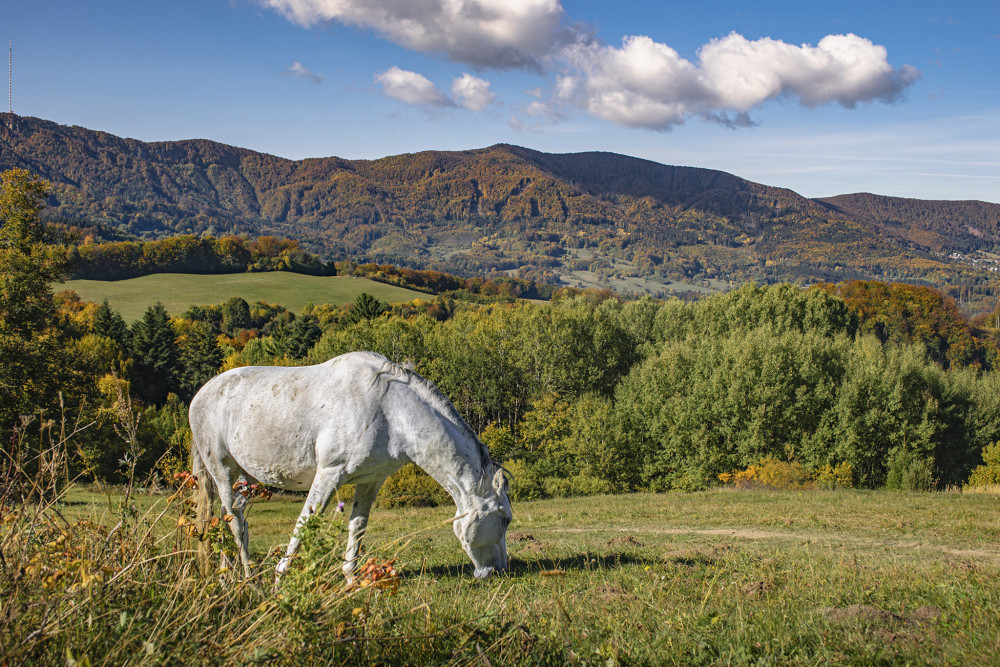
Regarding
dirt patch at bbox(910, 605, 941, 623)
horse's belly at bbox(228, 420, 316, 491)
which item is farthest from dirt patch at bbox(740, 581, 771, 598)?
horse's belly at bbox(228, 420, 316, 491)

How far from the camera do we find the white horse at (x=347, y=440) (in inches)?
281

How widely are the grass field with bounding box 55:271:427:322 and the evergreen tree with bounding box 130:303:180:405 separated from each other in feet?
110

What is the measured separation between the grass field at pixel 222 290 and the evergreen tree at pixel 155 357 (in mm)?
33523

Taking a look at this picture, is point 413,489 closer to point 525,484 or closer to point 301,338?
point 525,484

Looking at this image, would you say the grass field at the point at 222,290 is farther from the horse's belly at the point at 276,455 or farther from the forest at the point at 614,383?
the horse's belly at the point at 276,455

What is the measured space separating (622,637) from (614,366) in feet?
172

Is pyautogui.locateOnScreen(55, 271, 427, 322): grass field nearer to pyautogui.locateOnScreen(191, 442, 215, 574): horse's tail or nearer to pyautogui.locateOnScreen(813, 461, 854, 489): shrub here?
pyautogui.locateOnScreen(813, 461, 854, 489): shrub

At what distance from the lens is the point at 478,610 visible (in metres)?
4.64

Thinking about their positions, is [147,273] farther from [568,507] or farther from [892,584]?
[892,584]

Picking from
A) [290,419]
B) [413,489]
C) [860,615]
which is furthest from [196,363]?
[860,615]

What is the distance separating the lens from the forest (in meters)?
27.7

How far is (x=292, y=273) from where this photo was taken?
461 ft

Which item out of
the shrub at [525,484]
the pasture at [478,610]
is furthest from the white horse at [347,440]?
the shrub at [525,484]

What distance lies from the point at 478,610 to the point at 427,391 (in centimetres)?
328
